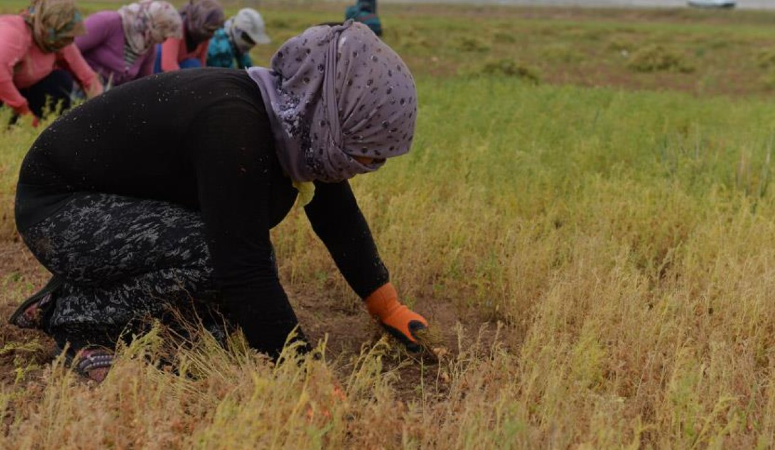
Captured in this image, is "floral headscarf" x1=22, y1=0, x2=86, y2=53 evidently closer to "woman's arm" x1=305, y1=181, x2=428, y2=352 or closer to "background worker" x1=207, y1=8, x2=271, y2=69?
"background worker" x1=207, y1=8, x2=271, y2=69

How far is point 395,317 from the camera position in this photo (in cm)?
281

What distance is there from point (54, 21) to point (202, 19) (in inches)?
65.9

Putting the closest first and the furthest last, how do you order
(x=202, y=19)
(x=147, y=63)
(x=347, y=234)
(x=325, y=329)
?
(x=347, y=234)
(x=325, y=329)
(x=202, y=19)
(x=147, y=63)

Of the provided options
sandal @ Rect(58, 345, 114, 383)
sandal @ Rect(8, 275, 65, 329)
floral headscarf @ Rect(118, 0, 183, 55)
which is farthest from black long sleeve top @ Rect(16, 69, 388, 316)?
floral headscarf @ Rect(118, 0, 183, 55)

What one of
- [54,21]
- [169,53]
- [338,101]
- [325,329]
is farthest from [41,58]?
[338,101]

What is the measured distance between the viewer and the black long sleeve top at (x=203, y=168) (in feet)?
7.09

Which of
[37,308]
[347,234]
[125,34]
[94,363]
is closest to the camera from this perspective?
[94,363]

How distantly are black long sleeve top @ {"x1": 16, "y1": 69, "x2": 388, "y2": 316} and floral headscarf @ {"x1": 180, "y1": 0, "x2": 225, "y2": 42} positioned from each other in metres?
4.16

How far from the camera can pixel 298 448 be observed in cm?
172

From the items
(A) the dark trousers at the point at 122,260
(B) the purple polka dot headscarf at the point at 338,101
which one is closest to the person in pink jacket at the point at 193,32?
(A) the dark trousers at the point at 122,260

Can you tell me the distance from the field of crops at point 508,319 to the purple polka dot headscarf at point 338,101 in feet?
1.76

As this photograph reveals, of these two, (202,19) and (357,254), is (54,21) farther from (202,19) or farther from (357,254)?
(357,254)

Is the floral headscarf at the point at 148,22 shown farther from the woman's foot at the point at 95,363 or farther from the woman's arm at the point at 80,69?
the woman's foot at the point at 95,363

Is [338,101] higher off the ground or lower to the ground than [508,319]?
higher
